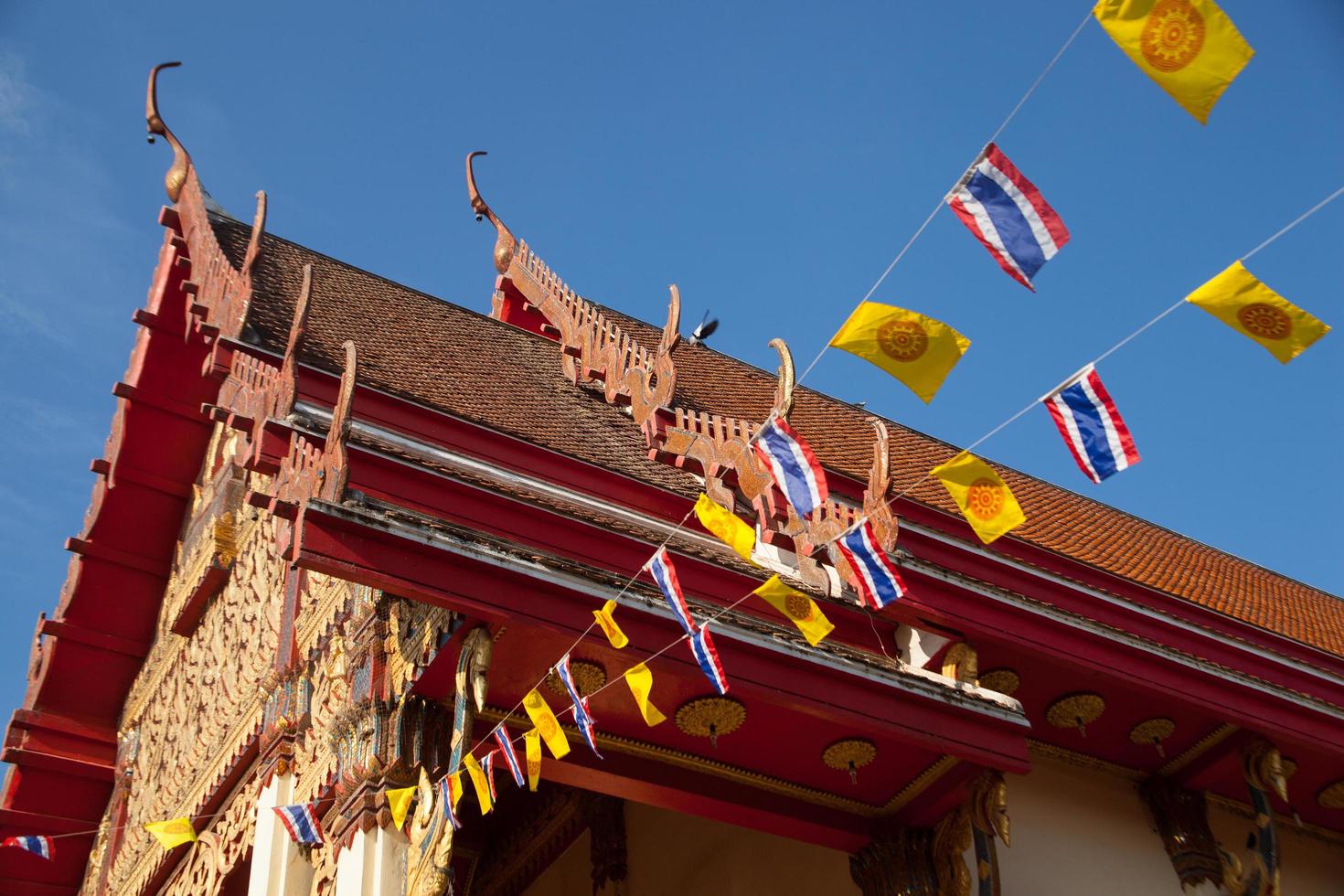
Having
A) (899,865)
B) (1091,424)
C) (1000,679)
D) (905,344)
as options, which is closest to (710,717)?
(899,865)

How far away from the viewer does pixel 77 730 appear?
9578 millimetres

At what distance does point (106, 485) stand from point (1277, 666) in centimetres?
722

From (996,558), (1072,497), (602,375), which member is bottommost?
(996,558)

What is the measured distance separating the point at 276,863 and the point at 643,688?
1775 mm

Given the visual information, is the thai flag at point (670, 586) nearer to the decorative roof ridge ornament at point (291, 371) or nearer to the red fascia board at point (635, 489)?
the red fascia board at point (635, 489)

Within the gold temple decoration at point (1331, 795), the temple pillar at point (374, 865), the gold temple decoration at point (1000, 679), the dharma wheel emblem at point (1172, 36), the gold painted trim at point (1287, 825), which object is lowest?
the temple pillar at point (374, 865)

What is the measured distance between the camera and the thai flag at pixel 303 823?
5.59 meters

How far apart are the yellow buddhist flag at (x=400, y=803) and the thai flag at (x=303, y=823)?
49 centimetres

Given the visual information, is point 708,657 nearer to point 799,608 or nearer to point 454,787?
point 799,608

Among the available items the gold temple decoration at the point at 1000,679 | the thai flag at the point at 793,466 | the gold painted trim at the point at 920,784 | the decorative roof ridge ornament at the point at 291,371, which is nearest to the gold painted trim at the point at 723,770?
the gold painted trim at the point at 920,784

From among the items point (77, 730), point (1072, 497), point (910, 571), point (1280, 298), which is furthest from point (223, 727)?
point (1072, 497)

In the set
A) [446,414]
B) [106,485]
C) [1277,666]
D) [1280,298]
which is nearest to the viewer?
[1280,298]

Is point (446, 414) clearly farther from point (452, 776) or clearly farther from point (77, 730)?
point (77, 730)

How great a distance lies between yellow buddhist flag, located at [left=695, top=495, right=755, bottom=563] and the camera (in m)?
5.24
